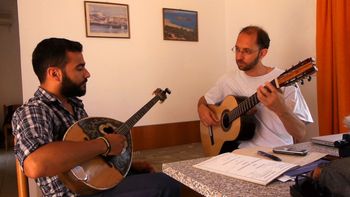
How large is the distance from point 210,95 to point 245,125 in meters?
0.48

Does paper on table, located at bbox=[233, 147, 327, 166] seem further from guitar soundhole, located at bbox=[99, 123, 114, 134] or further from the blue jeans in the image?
guitar soundhole, located at bbox=[99, 123, 114, 134]

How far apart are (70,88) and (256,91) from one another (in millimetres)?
1015

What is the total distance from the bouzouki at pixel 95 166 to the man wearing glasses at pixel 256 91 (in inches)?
30.2

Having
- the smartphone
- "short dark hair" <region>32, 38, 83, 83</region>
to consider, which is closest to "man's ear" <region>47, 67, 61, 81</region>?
"short dark hair" <region>32, 38, 83, 83</region>

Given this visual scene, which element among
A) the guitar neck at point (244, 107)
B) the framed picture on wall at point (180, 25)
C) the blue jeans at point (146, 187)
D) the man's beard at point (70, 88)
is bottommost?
the blue jeans at point (146, 187)

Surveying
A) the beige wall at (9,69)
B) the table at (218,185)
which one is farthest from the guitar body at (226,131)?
the beige wall at (9,69)

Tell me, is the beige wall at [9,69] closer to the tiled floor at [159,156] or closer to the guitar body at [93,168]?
the tiled floor at [159,156]

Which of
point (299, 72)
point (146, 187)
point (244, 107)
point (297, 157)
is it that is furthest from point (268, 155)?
point (244, 107)

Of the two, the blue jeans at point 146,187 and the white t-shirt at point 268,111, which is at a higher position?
the white t-shirt at point 268,111

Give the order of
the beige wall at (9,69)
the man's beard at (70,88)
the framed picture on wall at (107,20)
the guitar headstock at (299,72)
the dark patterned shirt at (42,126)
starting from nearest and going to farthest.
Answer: the dark patterned shirt at (42,126) → the guitar headstock at (299,72) → the man's beard at (70,88) → the framed picture on wall at (107,20) → the beige wall at (9,69)

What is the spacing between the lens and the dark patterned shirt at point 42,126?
1.11 meters

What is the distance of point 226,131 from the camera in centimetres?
189

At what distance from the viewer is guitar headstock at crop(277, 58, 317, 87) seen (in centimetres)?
130

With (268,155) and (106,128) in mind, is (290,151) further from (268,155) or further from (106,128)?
(106,128)
